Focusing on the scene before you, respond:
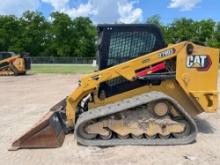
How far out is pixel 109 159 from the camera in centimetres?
643

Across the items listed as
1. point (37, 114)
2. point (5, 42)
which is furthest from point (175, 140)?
point (5, 42)

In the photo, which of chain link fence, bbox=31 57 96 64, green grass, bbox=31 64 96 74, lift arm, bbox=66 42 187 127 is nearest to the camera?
lift arm, bbox=66 42 187 127

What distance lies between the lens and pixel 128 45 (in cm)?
819

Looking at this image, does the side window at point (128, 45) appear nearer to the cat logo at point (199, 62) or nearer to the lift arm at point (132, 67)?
the lift arm at point (132, 67)

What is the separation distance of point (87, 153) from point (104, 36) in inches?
103

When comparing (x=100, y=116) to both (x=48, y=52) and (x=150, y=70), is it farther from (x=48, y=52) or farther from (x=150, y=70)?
(x=48, y=52)

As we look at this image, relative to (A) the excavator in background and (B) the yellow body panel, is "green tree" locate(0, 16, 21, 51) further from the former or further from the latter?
(B) the yellow body panel

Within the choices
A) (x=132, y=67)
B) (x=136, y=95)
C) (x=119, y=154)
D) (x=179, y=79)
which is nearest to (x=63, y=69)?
(x=136, y=95)

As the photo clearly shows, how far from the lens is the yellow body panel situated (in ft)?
25.2

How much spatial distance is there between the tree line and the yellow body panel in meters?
73.1

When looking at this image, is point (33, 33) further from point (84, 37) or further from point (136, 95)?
point (136, 95)

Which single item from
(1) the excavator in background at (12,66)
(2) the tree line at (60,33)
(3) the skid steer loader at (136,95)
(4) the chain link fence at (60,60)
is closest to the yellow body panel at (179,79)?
(3) the skid steer loader at (136,95)

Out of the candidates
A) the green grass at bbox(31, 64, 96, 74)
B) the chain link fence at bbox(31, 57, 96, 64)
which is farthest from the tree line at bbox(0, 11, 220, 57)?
the green grass at bbox(31, 64, 96, 74)

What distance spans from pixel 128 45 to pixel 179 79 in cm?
132
